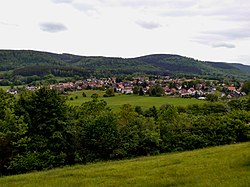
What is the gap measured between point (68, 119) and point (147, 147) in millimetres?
11281

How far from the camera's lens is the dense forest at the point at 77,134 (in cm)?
3484

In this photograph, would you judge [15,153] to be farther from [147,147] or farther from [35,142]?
[147,147]

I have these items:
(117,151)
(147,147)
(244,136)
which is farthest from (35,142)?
(244,136)

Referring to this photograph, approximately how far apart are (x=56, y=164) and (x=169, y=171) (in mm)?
18077

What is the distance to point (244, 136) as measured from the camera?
47.1 meters

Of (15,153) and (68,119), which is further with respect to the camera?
(68,119)

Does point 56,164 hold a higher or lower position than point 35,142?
lower

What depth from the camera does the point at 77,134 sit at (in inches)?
1563

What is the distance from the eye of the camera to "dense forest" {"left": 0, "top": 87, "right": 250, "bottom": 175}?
34844 mm

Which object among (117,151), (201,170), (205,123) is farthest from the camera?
(205,123)

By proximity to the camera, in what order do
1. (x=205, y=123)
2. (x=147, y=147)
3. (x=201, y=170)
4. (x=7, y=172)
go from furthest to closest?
(x=205, y=123) → (x=147, y=147) → (x=7, y=172) → (x=201, y=170)

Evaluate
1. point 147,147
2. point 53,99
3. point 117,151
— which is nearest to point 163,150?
point 147,147

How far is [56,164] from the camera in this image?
3606cm

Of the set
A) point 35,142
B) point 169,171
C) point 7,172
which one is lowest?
point 7,172
